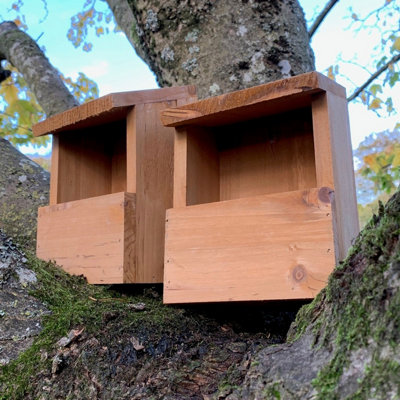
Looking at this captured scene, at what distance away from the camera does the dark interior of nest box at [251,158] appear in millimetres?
1641

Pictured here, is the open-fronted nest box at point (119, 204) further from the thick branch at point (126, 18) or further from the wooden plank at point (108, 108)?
the thick branch at point (126, 18)

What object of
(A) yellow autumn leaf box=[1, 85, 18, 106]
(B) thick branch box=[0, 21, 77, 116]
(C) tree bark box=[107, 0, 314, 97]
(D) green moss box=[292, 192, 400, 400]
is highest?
(A) yellow autumn leaf box=[1, 85, 18, 106]

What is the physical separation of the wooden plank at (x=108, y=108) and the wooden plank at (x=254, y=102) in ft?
0.58

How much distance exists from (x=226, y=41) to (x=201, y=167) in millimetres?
648

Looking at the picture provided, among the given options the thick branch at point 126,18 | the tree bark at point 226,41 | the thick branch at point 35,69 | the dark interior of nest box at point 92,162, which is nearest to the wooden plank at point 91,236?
the dark interior of nest box at point 92,162

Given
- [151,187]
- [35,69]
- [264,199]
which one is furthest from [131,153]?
[35,69]

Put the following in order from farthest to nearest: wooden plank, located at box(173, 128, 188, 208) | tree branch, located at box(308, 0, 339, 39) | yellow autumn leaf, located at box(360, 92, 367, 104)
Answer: yellow autumn leaf, located at box(360, 92, 367, 104) < tree branch, located at box(308, 0, 339, 39) < wooden plank, located at box(173, 128, 188, 208)

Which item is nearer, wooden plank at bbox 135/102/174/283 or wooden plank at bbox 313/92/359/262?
wooden plank at bbox 313/92/359/262

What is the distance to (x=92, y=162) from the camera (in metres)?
2.06

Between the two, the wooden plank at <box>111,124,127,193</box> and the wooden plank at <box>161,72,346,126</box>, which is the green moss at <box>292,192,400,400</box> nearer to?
the wooden plank at <box>161,72,346,126</box>

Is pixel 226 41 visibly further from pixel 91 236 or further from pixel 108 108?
pixel 91 236

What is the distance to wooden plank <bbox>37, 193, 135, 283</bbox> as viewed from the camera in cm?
161

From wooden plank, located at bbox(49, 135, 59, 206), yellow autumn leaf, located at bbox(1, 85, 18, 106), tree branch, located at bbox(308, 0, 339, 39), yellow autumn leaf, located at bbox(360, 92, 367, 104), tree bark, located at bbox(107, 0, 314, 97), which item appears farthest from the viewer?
yellow autumn leaf, located at bbox(1, 85, 18, 106)

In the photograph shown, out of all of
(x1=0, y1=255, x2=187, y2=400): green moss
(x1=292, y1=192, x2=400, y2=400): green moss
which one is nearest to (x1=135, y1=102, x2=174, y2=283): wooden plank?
(x1=0, y1=255, x2=187, y2=400): green moss
